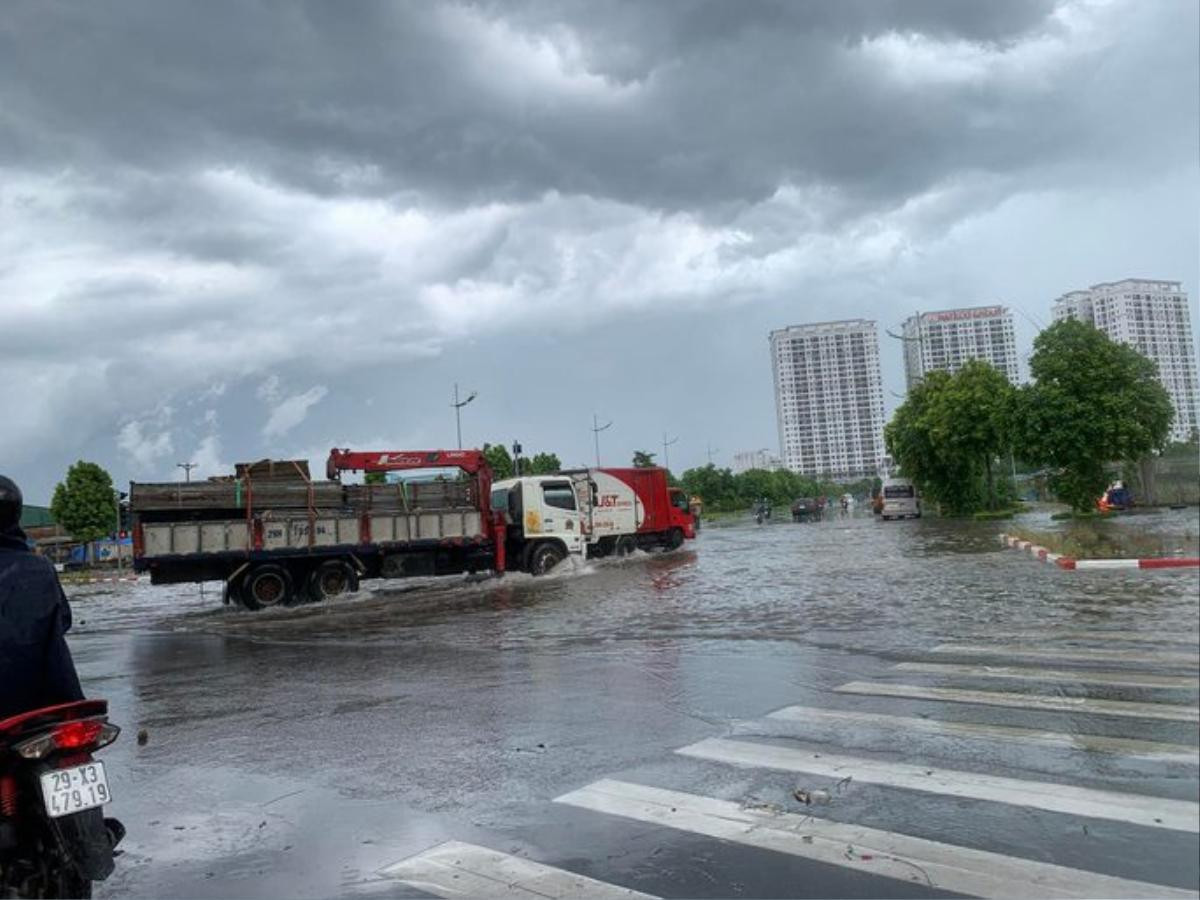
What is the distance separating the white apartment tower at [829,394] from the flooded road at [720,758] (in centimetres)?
6243

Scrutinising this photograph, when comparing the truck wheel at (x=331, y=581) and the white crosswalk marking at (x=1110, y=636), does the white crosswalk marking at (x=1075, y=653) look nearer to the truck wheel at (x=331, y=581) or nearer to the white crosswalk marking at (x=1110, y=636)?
the white crosswalk marking at (x=1110, y=636)

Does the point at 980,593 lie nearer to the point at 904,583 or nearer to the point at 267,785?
the point at 904,583

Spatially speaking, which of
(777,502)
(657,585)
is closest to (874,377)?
(777,502)

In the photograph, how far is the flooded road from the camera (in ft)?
12.1

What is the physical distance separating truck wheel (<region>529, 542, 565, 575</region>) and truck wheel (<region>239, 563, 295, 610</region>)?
19.5ft

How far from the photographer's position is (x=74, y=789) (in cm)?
367

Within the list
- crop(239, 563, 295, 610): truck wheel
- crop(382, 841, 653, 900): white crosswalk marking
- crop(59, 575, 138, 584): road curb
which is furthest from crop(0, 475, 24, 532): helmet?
crop(59, 575, 138, 584): road curb

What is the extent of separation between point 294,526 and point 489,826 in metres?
15.4

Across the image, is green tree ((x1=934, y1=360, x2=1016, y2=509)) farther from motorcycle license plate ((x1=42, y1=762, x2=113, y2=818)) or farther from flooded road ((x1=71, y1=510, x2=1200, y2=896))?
motorcycle license plate ((x1=42, y1=762, x2=113, y2=818))

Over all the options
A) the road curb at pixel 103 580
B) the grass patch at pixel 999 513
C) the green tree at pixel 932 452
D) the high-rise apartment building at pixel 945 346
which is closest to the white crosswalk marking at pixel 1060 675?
the grass patch at pixel 999 513

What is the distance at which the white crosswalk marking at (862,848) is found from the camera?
3.47 metres

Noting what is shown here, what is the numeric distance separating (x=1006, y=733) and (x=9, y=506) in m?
4.83

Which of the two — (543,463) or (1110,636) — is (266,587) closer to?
(1110,636)

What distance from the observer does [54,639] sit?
395cm
